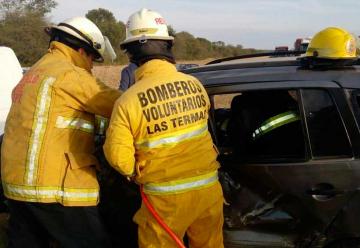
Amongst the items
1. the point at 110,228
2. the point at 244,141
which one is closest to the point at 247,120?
the point at 244,141

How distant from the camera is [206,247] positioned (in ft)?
9.49

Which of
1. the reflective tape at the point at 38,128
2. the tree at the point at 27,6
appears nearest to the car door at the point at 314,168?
the reflective tape at the point at 38,128

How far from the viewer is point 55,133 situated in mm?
2844

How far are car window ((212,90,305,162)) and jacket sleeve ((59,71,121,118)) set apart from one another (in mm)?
814

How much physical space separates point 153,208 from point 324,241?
0.99 metres

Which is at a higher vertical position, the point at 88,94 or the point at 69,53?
the point at 69,53

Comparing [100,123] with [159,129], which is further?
[100,123]

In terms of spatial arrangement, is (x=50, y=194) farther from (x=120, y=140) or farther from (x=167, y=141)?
(x=167, y=141)

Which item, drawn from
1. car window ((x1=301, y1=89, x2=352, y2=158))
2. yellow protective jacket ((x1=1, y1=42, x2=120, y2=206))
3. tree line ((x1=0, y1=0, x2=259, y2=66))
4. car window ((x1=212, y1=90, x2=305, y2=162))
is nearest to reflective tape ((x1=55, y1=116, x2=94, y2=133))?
yellow protective jacket ((x1=1, y1=42, x2=120, y2=206))

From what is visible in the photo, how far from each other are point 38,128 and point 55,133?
0.32 feet

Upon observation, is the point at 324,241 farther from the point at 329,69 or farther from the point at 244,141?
the point at 329,69

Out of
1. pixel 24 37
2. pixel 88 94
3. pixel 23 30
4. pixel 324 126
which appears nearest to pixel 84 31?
pixel 88 94

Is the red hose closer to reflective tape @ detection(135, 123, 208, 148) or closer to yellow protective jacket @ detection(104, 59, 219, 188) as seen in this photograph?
yellow protective jacket @ detection(104, 59, 219, 188)

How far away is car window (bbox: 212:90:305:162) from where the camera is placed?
301 centimetres
